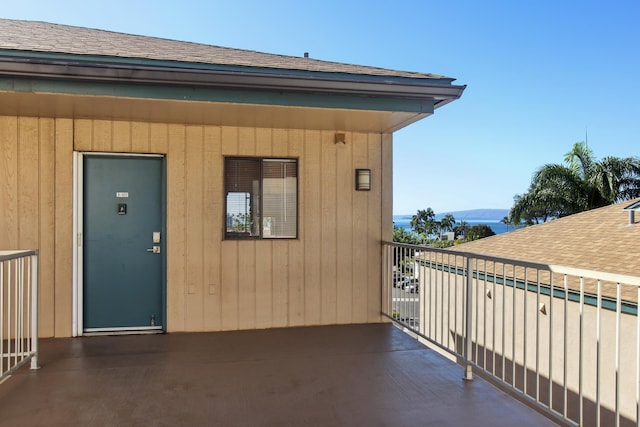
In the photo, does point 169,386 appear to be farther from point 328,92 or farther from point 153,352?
point 328,92

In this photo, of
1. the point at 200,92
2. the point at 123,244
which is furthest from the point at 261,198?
the point at 200,92

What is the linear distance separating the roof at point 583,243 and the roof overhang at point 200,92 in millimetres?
5123

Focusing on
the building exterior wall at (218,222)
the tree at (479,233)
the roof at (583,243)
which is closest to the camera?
the building exterior wall at (218,222)

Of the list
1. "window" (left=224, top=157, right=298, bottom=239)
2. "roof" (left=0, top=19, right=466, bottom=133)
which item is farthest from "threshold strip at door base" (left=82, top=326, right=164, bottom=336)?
"roof" (left=0, top=19, right=466, bottom=133)

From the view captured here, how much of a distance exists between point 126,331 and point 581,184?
58.1ft

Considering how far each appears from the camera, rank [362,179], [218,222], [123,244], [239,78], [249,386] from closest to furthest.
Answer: [249,386]
[239,78]
[123,244]
[218,222]
[362,179]

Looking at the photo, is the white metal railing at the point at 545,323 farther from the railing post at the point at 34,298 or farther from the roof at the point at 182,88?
the railing post at the point at 34,298

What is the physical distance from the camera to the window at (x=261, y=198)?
4770 millimetres

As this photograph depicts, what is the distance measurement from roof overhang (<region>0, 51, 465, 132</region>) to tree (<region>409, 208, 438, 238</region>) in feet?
143

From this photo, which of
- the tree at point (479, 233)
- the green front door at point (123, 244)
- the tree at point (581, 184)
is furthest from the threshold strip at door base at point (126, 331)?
the tree at point (479, 233)

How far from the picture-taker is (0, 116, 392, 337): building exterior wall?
171 inches

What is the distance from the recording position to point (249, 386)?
10.4 ft

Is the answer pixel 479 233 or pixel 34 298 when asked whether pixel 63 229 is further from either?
pixel 479 233

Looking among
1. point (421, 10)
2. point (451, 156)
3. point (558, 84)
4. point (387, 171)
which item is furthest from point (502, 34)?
point (451, 156)
